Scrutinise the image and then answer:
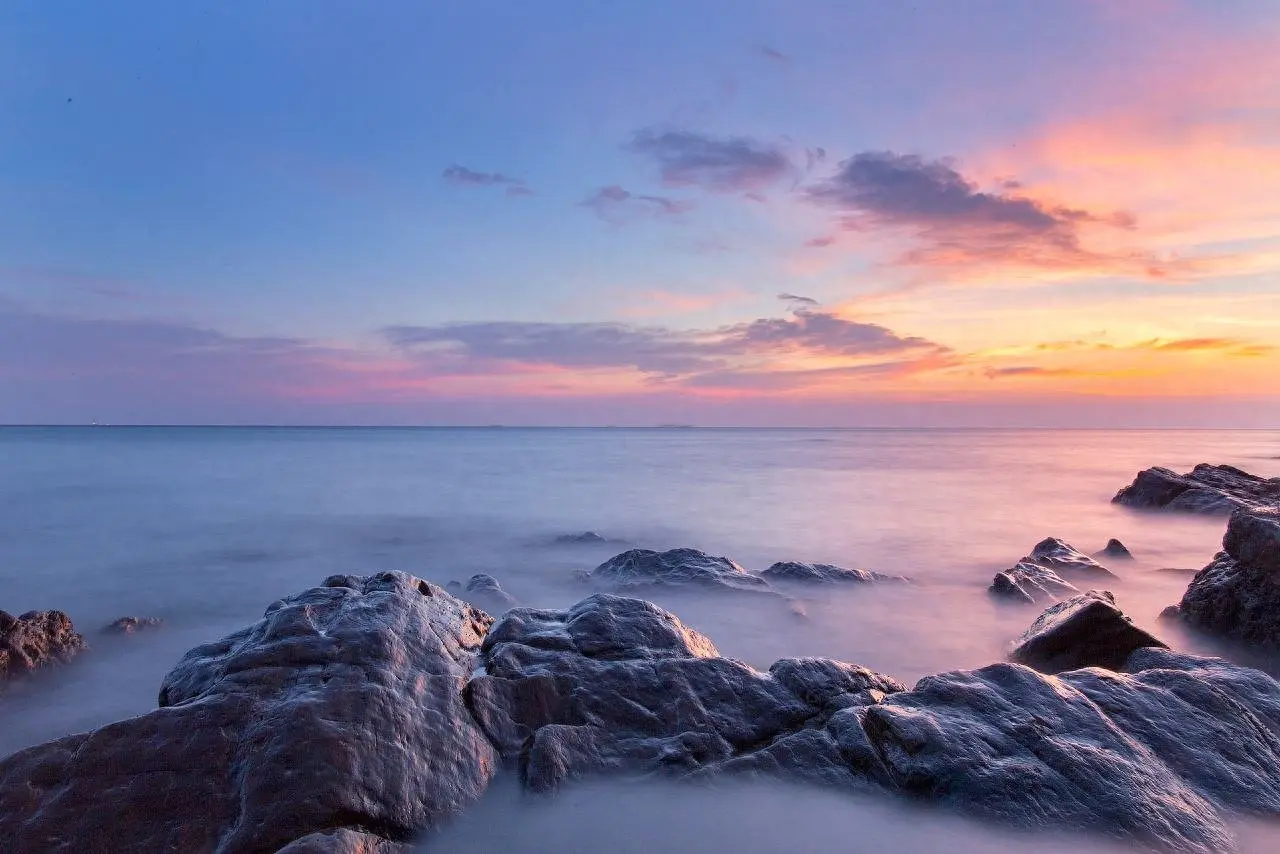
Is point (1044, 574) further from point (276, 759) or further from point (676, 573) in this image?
point (276, 759)

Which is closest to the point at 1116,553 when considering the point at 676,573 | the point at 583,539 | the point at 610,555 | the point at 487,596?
the point at 676,573

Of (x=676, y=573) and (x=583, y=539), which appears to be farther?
(x=583, y=539)

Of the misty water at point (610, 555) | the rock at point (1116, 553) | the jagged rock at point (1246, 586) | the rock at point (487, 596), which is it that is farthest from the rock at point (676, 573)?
the rock at point (1116, 553)

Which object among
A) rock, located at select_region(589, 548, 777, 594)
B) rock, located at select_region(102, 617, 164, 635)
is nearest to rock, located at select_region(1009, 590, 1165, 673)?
rock, located at select_region(589, 548, 777, 594)

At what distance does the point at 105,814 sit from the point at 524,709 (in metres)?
2.10

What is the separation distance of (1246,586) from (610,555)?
1043 cm

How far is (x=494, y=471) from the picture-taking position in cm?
3912

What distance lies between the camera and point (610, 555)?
15109mm

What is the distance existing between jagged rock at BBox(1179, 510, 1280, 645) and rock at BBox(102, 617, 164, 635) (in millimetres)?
13169

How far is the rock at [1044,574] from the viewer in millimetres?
10422

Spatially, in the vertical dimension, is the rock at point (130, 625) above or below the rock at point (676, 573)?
below

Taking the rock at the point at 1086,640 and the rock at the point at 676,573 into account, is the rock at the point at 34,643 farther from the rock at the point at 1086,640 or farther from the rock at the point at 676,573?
the rock at the point at 1086,640

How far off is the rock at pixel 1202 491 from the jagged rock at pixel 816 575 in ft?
39.8

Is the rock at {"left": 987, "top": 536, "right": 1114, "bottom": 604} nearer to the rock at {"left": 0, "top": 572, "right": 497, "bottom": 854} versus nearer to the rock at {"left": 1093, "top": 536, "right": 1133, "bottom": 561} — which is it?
the rock at {"left": 1093, "top": 536, "right": 1133, "bottom": 561}
